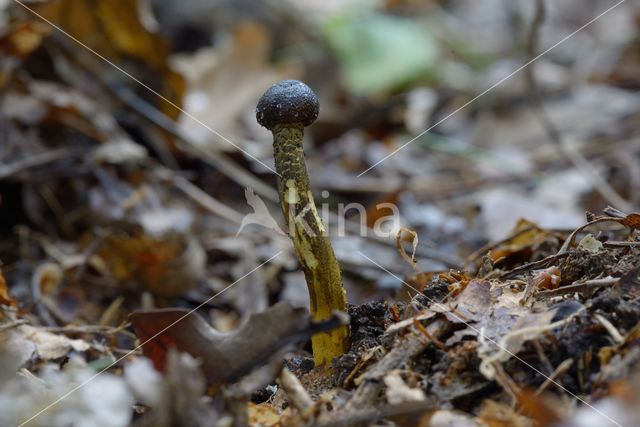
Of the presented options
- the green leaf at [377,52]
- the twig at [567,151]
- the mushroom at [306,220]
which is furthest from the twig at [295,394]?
the green leaf at [377,52]

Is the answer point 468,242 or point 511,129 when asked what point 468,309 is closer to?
point 468,242

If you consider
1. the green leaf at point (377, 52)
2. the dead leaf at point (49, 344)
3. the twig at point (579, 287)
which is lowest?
the twig at point (579, 287)

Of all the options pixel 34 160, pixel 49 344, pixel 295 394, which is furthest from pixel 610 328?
pixel 34 160

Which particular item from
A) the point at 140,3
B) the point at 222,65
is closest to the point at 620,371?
the point at 140,3

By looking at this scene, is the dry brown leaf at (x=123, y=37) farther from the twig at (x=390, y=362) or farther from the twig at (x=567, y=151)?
the twig at (x=390, y=362)

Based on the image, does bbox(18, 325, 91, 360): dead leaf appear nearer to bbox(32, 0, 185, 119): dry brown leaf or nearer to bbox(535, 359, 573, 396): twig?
bbox(535, 359, 573, 396): twig

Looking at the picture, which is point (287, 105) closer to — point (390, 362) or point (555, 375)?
point (390, 362)

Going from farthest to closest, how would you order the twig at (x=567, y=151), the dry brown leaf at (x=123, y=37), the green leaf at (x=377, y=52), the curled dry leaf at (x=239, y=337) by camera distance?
the green leaf at (x=377, y=52), the dry brown leaf at (x=123, y=37), the twig at (x=567, y=151), the curled dry leaf at (x=239, y=337)
